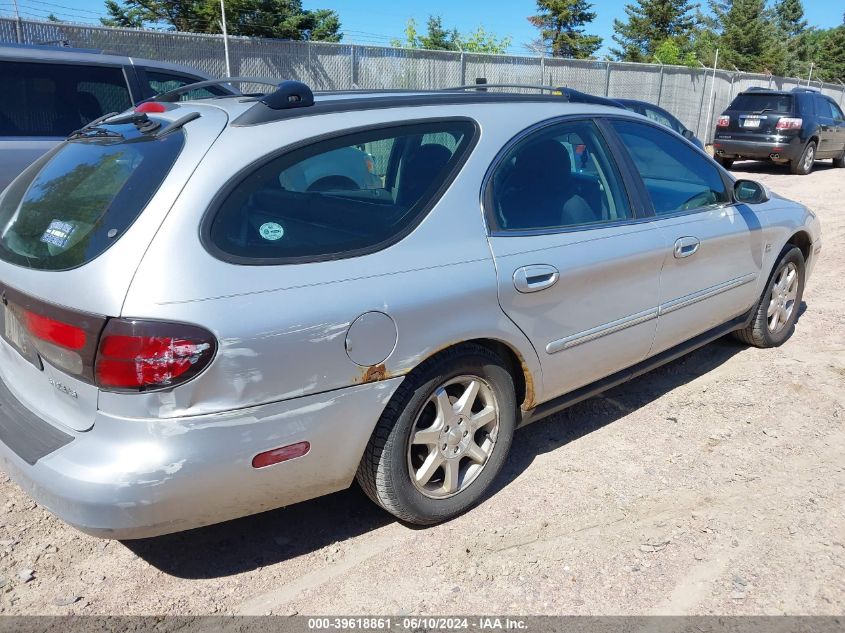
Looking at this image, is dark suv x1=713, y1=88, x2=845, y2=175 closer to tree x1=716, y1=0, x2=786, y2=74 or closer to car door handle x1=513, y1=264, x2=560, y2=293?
car door handle x1=513, y1=264, x2=560, y2=293

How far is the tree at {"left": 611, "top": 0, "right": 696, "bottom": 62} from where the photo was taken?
54750mm

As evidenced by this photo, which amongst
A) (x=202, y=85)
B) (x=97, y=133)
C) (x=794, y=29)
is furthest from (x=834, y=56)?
(x=97, y=133)

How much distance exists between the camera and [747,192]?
4.46 meters

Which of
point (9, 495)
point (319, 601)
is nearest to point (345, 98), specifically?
point (319, 601)

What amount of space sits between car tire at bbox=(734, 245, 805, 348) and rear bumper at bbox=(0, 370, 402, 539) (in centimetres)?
341

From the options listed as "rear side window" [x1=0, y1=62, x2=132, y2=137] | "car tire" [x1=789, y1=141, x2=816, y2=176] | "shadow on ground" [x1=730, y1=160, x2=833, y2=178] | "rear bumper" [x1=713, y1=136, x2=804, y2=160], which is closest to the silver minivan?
"rear side window" [x1=0, y1=62, x2=132, y2=137]

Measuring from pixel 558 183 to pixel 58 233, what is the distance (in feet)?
6.96

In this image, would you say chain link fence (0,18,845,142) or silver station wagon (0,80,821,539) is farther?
chain link fence (0,18,845,142)

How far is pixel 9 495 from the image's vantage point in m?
3.24

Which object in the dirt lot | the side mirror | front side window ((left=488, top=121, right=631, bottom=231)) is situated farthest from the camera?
the side mirror

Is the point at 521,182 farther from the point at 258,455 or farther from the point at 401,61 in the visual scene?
the point at 401,61

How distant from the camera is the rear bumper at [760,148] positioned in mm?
15031

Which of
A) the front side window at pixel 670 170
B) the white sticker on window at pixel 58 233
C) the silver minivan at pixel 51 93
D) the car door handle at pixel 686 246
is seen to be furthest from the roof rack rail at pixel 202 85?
the silver minivan at pixel 51 93

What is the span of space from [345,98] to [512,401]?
1459 mm
